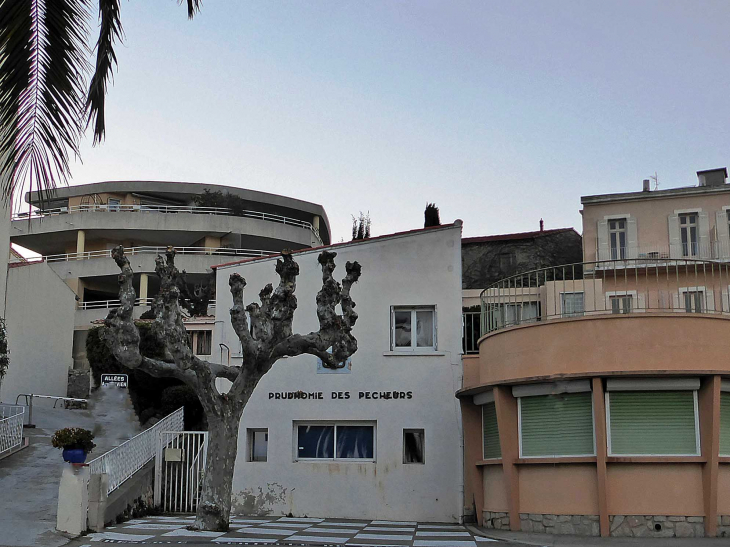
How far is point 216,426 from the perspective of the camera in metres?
14.5

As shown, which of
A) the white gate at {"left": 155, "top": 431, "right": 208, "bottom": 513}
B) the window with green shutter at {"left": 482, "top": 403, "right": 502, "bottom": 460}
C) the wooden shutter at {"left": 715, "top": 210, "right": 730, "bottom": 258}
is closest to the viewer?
the window with green shutter at {"left": 482, "top": 403, "right": 502, "bottom": 460}

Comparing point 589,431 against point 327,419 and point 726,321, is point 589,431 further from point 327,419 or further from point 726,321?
point 327,419

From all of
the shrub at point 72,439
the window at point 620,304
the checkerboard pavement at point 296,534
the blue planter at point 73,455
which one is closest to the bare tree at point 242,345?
the checkerboard pavement at point 296,534

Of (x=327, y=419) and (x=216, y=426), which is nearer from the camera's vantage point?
(x=216, y=426)

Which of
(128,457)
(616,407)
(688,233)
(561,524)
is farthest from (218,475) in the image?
(688,233)

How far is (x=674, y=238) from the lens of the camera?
36.2 metres

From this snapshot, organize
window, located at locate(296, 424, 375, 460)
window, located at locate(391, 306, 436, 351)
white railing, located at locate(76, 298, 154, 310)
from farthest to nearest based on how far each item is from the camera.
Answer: white railing, located at locate(76, 298, 154, 310) < window, located at locate(391, 306, 436, 351) < window, located at locate(296, 424, 375, 460)

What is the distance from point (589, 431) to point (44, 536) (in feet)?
31.1

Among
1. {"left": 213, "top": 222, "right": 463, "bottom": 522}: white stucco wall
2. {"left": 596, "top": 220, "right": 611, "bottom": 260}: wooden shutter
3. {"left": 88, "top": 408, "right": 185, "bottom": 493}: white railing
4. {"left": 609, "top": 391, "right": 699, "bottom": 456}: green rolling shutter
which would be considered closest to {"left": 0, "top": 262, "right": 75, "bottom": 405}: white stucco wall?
{"left": 88, "top": 408, "right": 185, "bottom": 493}: white railing

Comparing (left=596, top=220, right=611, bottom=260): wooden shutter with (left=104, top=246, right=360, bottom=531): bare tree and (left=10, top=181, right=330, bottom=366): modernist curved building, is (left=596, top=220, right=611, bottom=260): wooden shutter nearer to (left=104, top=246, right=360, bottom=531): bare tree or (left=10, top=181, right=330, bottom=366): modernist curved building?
(left=10, top=181, right=330, bottom=366): modernist curved building

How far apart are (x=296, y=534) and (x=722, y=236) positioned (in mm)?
26583

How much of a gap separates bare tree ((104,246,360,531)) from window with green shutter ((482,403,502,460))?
3885mm

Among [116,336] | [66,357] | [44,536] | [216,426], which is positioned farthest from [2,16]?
[66,357]

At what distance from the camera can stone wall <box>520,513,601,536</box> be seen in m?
14.4
